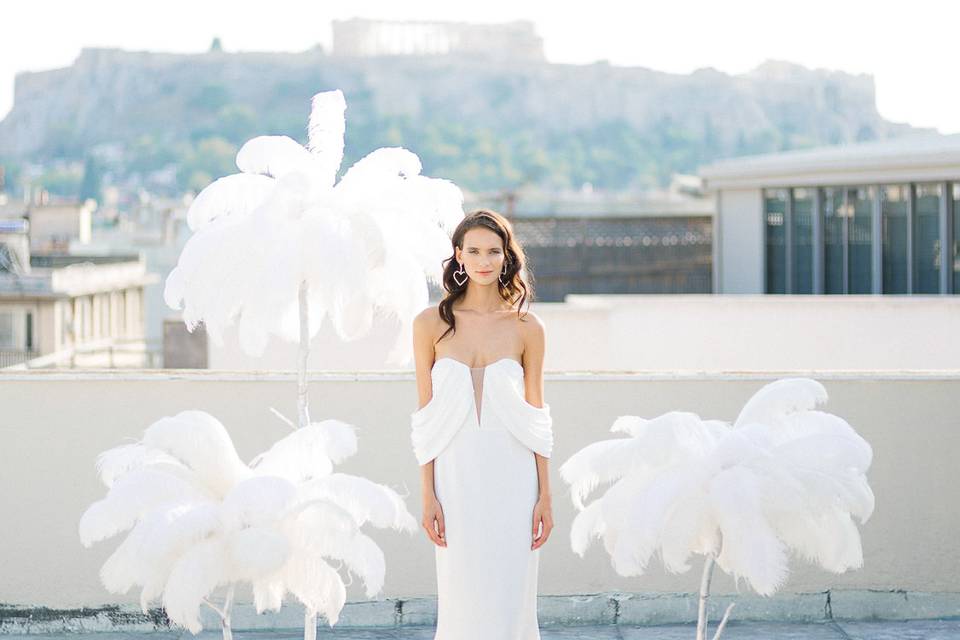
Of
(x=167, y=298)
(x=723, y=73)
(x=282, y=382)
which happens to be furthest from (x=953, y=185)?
(x=723, y=73)

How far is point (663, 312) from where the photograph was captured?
541 inches

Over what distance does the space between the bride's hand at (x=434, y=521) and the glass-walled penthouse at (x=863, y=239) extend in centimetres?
1210

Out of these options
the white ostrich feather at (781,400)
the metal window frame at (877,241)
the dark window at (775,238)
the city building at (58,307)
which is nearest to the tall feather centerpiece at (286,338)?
the white ostrich feather at (781,400)

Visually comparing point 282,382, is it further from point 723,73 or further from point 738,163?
point 723,73

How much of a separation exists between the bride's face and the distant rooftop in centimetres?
1152

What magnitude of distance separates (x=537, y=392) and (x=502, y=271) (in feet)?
1.37

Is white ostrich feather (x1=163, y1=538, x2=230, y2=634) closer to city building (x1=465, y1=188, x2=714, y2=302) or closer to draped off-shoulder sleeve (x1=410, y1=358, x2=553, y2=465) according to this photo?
draped off-shoulder sleeve (x1=410, y1=358, x2=553, y2=465)

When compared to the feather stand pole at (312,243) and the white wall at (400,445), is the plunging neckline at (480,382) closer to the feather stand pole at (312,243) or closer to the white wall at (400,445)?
the feather stand pole at (312,243)

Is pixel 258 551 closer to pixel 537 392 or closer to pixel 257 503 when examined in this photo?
pixel 257 503

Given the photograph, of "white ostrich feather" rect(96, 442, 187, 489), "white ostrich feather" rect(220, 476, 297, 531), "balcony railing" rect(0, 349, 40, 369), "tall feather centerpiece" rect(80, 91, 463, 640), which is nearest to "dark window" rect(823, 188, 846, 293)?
"tall feather centerpiece" rect(80, 91, 463, 640)

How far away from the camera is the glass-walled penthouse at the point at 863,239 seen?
16.5 m

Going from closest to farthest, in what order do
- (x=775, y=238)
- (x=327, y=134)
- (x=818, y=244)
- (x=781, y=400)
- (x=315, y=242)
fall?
(x=781, y=400), (x=315, y=242), (x=327, y=134), (x=818, y=244), (x=775, y=238)

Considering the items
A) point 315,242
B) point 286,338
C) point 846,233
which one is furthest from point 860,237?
point 315,242

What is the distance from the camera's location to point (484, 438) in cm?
516
